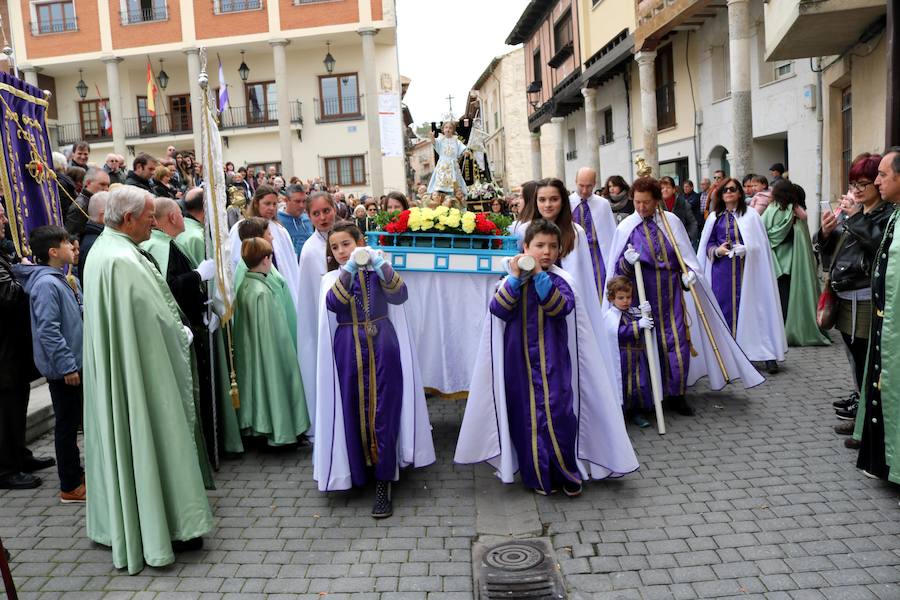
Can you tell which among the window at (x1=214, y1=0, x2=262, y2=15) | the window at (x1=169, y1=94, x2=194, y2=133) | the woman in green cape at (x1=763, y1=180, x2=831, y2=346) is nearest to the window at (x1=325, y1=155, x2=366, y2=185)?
the window at (x1=169, y1=94, x2=194, y2=133)

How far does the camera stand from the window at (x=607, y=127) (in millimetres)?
26109

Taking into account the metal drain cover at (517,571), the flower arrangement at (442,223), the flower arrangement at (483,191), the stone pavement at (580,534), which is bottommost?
the metal drain cover at (517,571)

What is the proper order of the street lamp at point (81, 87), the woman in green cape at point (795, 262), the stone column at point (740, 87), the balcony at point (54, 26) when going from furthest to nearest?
the street lamp at point (81, 87) < the balcony at point (54, 26) < the stone column at point (740, 87) < the woman in green cape at point (795, 262)

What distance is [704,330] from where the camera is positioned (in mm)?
6477

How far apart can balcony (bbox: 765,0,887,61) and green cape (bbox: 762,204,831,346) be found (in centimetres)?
251

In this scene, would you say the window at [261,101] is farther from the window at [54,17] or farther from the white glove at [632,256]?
the white glove at [632,256]

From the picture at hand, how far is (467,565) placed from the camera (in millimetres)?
3924

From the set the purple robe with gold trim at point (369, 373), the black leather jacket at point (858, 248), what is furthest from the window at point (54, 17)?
the black leather jacket at point (858, 248)

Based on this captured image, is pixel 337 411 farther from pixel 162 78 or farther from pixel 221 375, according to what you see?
pixel 162 78

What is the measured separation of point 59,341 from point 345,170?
87.3 ft

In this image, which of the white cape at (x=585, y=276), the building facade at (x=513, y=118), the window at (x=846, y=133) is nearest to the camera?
the white cape at (x=585, y=276)

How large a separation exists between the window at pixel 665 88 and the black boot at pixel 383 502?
56.8 feet

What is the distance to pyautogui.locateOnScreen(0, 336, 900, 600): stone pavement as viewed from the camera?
144 inches

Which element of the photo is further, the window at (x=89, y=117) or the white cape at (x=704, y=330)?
the window at (x=89, y=117)
